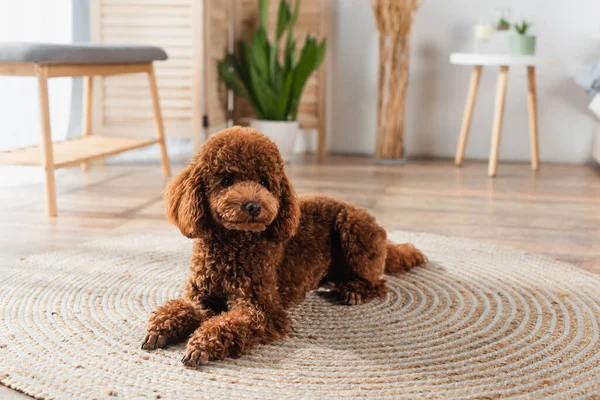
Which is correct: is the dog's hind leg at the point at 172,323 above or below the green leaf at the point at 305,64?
below

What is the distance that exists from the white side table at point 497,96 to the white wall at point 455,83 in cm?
22

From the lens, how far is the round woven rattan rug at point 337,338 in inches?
43.1

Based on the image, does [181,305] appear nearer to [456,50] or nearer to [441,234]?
[441,234]

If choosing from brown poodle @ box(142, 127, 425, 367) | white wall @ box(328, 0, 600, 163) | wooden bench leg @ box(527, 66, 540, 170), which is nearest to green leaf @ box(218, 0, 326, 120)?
white wall @ box(328, 0, 600, 163)

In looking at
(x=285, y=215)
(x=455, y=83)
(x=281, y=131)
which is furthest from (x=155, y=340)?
(x=455, y=83)

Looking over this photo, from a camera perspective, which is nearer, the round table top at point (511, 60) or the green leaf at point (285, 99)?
the round table top at point (511, 60)

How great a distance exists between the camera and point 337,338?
1.30m

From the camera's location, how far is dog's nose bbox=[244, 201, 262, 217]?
1.16 meters

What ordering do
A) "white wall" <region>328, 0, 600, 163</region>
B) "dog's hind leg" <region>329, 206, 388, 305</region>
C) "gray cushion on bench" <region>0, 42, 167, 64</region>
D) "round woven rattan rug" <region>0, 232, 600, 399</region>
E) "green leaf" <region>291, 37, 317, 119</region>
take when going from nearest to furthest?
"round woven rattan rug" <region>0, 232, 600, 399</region> < "dog's hind leg" <region>329, 206, 388, 305</region> < "gray cushion on bench" <region>0, 42, 167, 64</region> < "green leaf" <region>291, 37, 317, 119</region> < "white wall" <region>328, 0, 600, 163</region>

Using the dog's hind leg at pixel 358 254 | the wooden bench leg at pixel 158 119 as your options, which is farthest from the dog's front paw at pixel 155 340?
the wooden bench leg at pixel 158 119

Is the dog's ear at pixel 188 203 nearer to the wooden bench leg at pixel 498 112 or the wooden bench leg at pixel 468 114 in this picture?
the wooden bench leg at pixel 498 112

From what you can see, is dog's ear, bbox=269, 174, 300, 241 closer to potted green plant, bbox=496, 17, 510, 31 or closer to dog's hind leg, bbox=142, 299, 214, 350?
dog's hind leg, bbox=142, 299, 214, 350

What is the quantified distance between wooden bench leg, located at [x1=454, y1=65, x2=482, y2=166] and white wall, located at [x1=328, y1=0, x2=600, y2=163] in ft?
0.77

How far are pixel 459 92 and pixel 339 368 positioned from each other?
2838mm
